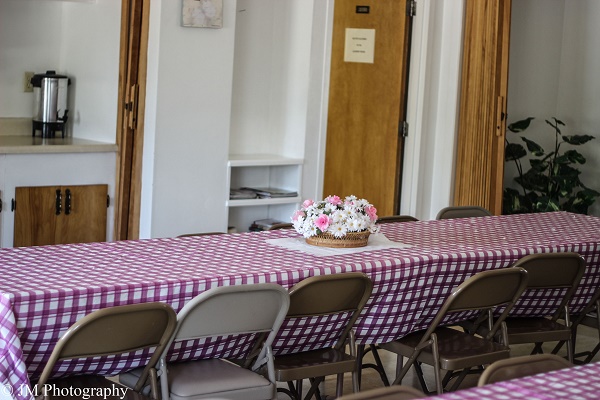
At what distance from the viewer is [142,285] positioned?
11.0 feet

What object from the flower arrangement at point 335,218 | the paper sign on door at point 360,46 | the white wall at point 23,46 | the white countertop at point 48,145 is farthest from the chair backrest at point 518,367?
the paper sign on door at point 360,46

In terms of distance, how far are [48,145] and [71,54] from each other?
0.92m

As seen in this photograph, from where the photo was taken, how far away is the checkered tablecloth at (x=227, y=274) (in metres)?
3.17

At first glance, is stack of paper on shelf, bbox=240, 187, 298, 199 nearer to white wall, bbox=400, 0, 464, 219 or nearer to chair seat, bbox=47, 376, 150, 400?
white wall, bbox=400, 0, 464, 219

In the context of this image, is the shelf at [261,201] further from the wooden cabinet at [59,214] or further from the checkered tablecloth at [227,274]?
the checkered tablecloth at [227,274]

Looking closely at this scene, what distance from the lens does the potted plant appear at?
25.3ft

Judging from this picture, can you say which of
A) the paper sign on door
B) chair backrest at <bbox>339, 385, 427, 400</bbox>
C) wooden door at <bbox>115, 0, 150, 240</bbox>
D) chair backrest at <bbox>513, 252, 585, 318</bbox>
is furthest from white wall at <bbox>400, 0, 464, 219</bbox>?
chair backrest at <bbox>339, 385, 427, 400</bbox>

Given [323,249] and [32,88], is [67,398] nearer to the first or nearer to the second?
[323,249]

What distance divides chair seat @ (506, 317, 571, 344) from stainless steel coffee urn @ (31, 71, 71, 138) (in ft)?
11.0

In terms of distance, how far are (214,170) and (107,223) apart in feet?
2.54

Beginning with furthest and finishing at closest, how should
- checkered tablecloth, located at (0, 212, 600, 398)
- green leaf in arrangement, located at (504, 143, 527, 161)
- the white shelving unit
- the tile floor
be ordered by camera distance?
green leaf in arrangement, located at (504, 143, 527, 161)
the white shelving unit
the tile floor
checkered tablecloth, located at (0, 212, 600, 398)

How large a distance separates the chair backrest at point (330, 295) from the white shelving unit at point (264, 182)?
2840mm

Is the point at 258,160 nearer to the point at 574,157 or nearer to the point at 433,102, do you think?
the point at 433,102

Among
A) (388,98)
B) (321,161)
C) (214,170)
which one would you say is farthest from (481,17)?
(214,170)
